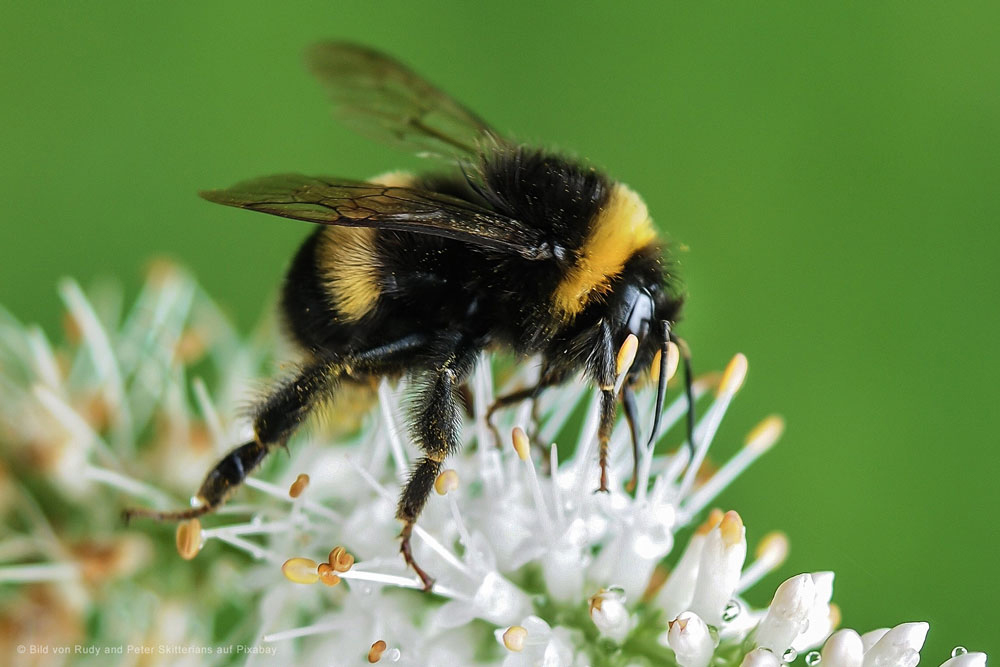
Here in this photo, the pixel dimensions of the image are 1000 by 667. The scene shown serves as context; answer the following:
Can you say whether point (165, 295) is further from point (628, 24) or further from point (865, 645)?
point (865, 645)

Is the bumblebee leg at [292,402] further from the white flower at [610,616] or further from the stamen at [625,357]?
the white flower at [610,616]

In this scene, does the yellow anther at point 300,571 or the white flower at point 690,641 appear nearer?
the white flower at point 690,641

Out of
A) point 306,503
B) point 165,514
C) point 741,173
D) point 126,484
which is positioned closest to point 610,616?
point 306,503

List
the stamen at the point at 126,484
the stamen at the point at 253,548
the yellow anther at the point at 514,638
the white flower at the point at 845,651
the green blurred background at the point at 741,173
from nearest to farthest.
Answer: the white flower at the point at 845,651 → the yellow anther at the point at 514,638 → the stamen at the point at 253,548 → the stamen at the point at 126,484 → the green blurred background at the point at 741,173

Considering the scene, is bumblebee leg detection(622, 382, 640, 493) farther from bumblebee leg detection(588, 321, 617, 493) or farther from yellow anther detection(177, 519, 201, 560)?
yellow anther detection(177, 519, 201, 560)

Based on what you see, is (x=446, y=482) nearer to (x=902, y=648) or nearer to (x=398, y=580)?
(x=398, y=580)

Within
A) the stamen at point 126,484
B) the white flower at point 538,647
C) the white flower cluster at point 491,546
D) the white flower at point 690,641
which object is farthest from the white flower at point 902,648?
the stamen at point 126,484

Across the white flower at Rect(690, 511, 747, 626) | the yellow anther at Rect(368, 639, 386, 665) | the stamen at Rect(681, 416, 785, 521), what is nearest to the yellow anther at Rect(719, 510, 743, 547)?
the white flower at Rect(690, 511, 747, 626)

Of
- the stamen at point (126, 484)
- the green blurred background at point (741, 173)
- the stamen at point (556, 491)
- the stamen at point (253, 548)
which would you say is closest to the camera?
the stamen at point (556, 491)
